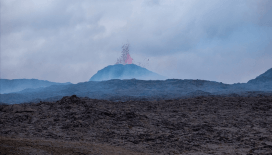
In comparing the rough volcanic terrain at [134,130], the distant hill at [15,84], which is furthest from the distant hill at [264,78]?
the distant hill at [15,84]

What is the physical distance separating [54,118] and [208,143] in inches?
303

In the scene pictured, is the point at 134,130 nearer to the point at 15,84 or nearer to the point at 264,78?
the point at 264,78

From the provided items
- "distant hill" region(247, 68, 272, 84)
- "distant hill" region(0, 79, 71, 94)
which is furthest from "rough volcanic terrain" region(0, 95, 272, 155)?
"distant hill" region(0, 79, 71, 94)

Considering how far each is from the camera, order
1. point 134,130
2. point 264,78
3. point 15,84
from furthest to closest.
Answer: point 15,84, point 264,78, point 134,130

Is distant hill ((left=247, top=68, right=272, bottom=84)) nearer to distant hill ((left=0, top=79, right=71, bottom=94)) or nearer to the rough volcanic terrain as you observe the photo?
the rough volcanic terrain

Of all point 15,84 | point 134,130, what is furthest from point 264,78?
point 15,84

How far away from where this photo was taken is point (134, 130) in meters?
9.98

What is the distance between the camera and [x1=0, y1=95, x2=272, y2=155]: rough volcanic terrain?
267 inches

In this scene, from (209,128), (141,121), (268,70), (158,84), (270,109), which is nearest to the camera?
(209,128)

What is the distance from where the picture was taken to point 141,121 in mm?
11391

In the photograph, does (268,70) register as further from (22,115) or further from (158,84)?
(22,115)

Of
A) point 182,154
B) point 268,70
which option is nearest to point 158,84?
point 268,70

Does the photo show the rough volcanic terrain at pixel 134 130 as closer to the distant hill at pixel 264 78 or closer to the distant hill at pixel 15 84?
the distant hill at pixel 264 78

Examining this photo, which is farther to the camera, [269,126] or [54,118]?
[54,118]
